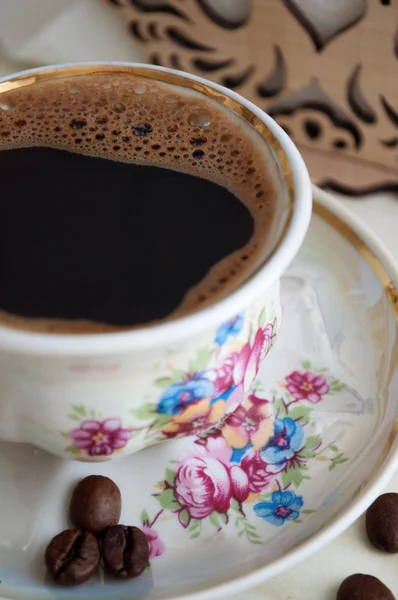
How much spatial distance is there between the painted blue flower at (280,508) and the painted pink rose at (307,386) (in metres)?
0.15

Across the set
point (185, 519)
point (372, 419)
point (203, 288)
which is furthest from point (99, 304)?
point (372, 419)

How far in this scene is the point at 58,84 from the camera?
1069 mm

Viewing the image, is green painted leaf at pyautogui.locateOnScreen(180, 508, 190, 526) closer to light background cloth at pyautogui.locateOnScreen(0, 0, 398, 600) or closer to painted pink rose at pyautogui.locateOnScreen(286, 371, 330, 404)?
painted pink rose at pyautogui.locateOnScreen(286, 371, 330, 404)

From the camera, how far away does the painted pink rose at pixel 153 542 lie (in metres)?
0.91

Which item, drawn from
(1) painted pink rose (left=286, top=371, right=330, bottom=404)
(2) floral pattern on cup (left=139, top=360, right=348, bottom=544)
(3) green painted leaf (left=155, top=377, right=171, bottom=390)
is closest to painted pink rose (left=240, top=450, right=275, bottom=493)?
(2) floral pattern on cup (left=139, top=360, right=348, bottom=544)

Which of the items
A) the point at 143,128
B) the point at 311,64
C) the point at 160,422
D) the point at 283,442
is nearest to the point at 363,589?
the point at 283,442

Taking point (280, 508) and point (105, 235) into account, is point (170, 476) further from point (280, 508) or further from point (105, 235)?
point (105, 235)

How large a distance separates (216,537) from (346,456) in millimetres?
186

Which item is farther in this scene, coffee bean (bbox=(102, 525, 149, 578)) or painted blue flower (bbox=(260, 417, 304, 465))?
painted blue flower (bbox=(260, 417, 304, 465))

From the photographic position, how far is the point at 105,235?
0.91 metres

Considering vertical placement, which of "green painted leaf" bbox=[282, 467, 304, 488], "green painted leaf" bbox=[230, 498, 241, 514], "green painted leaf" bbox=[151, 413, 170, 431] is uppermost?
"green painted leaf" bbox=[151, 413, 170, 431]

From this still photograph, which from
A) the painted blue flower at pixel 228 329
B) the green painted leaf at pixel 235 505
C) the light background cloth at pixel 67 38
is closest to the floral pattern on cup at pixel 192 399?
the painted blue flower at pixel 228 329

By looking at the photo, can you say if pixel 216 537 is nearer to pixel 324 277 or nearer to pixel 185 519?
pixel 185 519

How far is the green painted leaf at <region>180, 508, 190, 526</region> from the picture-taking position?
37.1 inches
